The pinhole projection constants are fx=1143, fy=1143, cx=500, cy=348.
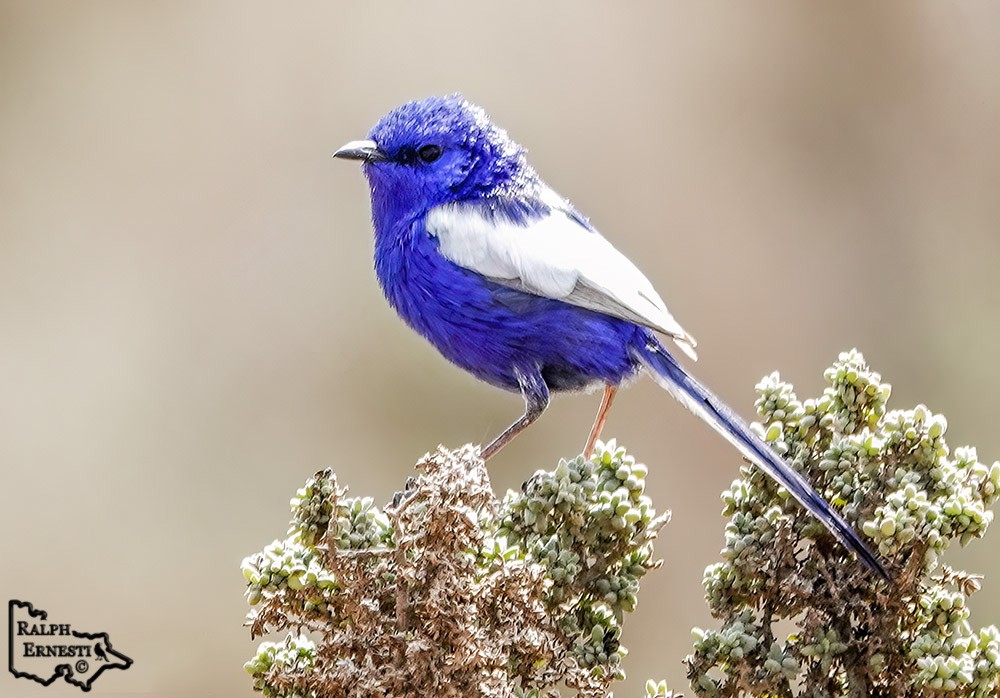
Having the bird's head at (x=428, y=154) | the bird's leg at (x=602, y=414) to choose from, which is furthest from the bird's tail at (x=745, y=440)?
the bird's head at (x=428, y=154)

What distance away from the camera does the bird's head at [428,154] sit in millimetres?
1970

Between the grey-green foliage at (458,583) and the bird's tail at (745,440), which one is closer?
the grey-green foliage at (458,583)

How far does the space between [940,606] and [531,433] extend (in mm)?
2332

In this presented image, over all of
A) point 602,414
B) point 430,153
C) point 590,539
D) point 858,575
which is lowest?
point 858,575

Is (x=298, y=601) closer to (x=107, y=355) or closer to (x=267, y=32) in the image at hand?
(x=107, y=355)

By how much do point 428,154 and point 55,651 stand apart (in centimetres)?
140

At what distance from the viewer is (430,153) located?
1986 millimetres

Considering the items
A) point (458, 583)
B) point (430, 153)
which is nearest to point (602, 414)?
point (430, 153)

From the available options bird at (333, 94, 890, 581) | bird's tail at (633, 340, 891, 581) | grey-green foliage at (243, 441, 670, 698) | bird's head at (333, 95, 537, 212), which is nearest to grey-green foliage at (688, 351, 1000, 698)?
bird's tail at (633, 340, 891, 581)

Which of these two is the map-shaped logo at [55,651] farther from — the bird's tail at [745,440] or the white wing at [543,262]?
the bird's tail at [745,440]

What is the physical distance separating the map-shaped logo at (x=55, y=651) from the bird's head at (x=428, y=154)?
3.66 feet

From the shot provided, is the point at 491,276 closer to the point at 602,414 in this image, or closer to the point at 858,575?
the point at 602,414

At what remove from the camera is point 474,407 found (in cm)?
370

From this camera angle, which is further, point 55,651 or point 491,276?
point 55,651
